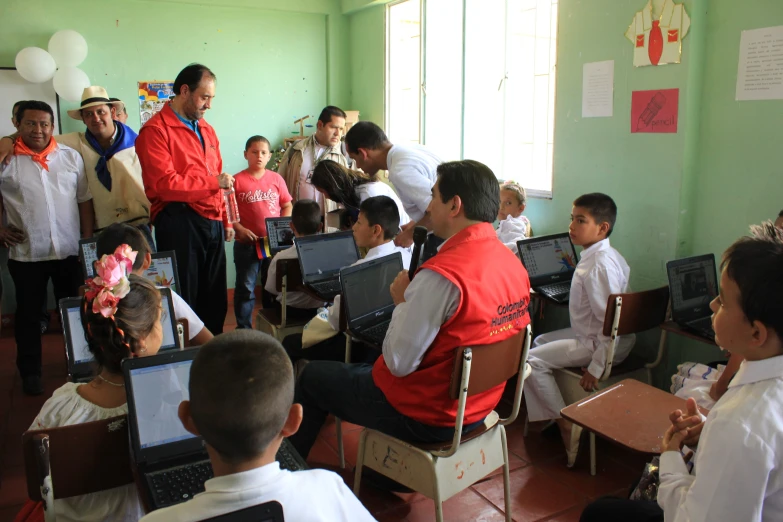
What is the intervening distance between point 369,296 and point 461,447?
88cm

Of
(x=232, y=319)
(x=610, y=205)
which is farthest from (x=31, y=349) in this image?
(x=610, y=205)

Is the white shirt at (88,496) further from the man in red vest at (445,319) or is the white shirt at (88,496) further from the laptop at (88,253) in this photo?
the laptop at (88,253)

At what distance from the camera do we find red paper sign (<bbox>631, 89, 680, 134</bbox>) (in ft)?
10.5

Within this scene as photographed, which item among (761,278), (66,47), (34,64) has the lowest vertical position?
(761,278)

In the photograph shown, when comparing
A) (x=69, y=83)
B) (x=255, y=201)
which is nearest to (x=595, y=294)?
(x=255, y=201)

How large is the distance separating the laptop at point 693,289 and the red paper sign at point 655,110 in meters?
0.73

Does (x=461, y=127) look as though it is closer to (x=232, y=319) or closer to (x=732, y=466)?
(x=232, y=319)

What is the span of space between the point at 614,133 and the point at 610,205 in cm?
59

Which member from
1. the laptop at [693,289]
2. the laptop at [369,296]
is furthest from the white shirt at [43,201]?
the laptop at [693,289]

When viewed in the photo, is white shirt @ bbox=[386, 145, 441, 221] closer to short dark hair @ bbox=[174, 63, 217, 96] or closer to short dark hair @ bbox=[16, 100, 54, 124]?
short dark hair @ bbox=[174, 63, 217, 96]

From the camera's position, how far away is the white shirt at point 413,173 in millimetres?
3346

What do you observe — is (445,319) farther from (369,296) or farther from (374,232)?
(374,232)

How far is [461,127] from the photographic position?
4941 mm

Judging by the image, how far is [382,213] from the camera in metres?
3.19
